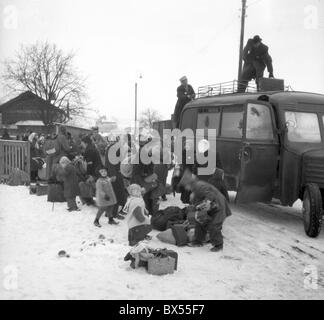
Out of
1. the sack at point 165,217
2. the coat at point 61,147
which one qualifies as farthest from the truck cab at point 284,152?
the coat at point 61,147

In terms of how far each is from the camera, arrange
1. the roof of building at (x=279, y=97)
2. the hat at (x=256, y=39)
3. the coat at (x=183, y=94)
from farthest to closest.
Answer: the coat at (x=183, y=94)
the hat at (x=256, y=39)
the roof of building at (x=279, y=97)

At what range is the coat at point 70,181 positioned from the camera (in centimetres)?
943

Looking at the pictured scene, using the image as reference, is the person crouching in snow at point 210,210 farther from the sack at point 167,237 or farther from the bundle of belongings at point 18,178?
the bundle of belongings at point 18,178

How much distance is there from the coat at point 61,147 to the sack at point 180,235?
4722mm

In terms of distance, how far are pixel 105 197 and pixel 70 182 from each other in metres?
1.58

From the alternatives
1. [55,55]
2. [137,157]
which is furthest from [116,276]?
[55,55]

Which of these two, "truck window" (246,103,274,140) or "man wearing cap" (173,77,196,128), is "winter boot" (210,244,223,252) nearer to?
"truck window" (246,103,274,140)

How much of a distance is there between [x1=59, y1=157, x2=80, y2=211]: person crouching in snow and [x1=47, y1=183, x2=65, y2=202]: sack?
28.7 inches

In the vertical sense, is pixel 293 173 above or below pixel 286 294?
above

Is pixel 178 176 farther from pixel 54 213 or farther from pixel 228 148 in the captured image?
pixel 54 213

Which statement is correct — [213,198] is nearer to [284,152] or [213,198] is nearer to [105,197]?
[284,152]
